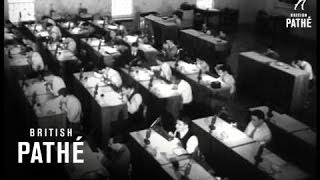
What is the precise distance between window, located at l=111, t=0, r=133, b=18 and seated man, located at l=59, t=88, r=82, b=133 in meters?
10.4

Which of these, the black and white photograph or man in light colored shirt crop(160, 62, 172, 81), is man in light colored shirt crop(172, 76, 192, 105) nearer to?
the black and white photograph

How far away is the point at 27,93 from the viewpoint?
8672 mm

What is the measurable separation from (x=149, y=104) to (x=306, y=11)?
435 inches

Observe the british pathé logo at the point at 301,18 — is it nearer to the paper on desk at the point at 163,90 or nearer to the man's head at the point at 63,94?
the paper on desk at the point at 163,90

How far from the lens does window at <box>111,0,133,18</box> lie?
58.6 ft

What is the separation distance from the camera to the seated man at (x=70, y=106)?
7.95 metres

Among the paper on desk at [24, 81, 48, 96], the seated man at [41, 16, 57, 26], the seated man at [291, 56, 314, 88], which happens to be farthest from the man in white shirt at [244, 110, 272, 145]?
the seated man at [41, 16, 57, 26]

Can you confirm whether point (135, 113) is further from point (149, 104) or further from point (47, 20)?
point (47, 20)

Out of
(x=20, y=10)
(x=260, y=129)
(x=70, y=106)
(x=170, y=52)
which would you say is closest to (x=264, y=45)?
(x=170, y=52)

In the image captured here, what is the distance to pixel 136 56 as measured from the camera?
1155cm

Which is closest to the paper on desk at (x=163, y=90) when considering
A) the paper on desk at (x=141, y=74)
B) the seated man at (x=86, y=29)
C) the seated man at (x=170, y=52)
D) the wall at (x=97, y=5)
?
the paper on desk at (x=141, y=74)

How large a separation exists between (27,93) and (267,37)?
11919 mm

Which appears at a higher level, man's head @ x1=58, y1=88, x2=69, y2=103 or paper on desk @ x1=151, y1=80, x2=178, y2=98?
man's head @ x1=58, y1=88, x2=69, y2=103

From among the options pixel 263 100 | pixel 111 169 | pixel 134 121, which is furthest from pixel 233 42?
pixel 111 169
